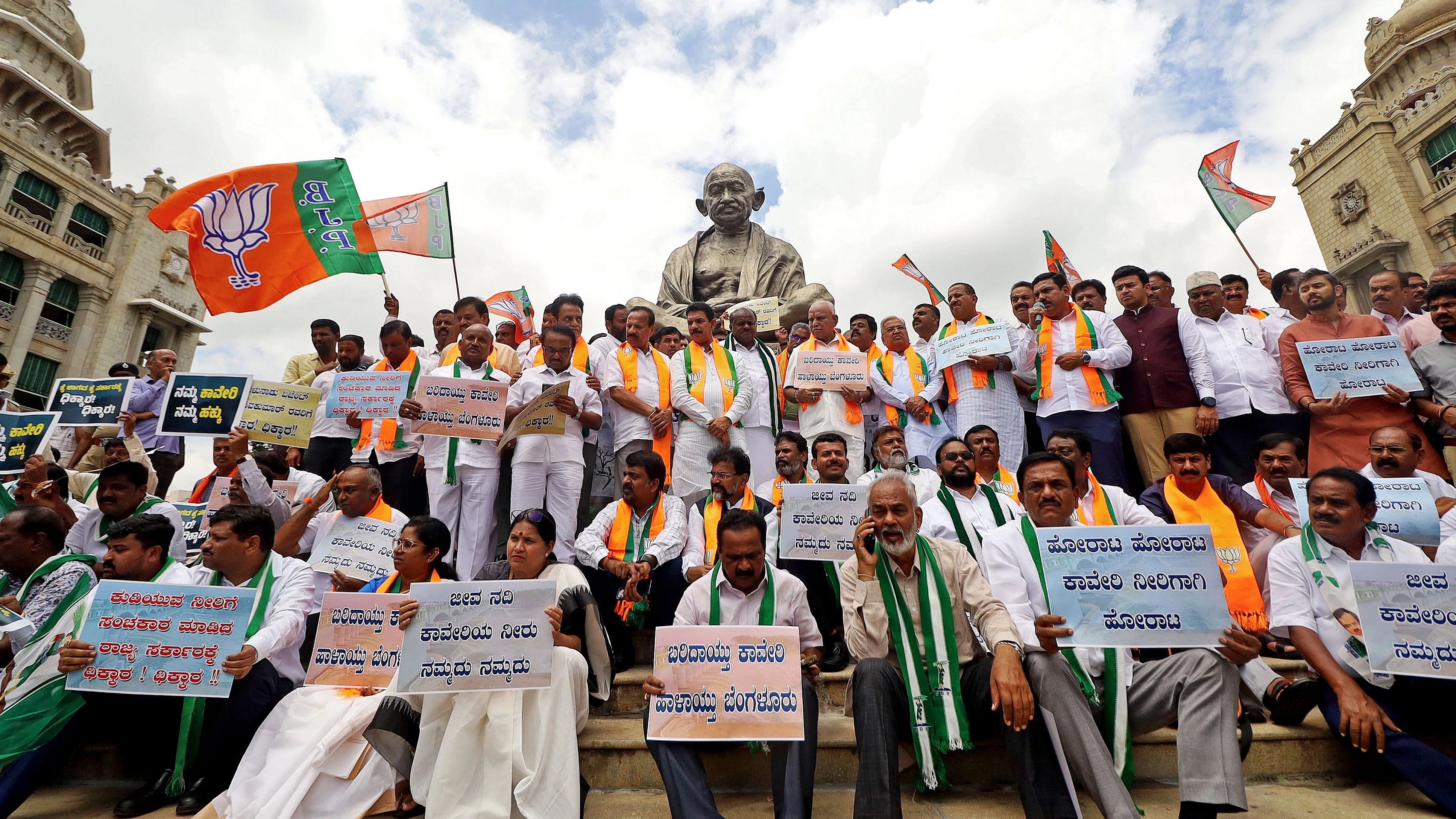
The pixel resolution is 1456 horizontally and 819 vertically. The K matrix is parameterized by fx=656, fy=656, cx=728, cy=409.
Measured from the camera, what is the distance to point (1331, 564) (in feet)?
10.9

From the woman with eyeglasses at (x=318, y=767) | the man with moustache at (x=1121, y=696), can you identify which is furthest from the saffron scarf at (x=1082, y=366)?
the woman with eyeglasses at (x=318, y=767)

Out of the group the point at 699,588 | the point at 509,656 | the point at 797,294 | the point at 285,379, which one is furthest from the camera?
the point at 797,294

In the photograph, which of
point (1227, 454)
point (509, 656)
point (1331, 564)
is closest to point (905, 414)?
point (1227, 454)

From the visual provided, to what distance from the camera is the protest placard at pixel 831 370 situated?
637 cm

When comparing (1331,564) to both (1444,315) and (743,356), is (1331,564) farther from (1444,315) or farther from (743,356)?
(743,356)

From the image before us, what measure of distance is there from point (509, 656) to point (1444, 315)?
7121 mm

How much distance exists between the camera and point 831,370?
6422 millimetres

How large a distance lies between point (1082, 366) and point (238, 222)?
28.2ft

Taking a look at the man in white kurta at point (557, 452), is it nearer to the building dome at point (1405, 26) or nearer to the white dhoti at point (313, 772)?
the white dhoti at point (313, 772)

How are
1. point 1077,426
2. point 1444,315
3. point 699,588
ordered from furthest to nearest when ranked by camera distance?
point 1077,426 < point 1444,315 < point 699,588

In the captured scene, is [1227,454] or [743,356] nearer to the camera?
[1227,454]

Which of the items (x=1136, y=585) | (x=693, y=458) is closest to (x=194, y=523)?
(x=693, y=458)

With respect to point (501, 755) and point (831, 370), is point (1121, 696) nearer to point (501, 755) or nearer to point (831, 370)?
point (501, 755)

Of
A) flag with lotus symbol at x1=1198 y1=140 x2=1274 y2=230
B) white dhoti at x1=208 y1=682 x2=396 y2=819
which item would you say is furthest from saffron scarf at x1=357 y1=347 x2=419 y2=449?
flag with lotus symbol at x1=1198 y1=140 x2=1274 y2=230
